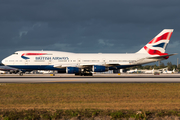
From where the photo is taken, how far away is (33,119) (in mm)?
10312

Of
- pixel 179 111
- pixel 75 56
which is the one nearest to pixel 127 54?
pixel 75 56

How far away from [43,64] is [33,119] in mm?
42890

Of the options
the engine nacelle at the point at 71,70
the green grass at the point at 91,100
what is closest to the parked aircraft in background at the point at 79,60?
the engine nacelle at the point at 71,70

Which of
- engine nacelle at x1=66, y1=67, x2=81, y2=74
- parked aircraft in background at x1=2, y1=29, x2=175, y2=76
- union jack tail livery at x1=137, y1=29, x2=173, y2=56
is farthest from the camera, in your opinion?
union jack tail livery at x1=137, y1=29, x2=173, y2=56

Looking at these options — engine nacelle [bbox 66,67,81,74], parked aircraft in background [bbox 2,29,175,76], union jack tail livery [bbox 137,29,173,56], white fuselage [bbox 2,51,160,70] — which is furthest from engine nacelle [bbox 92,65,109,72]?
union jack tail livery [bbox 137,29,173,56]

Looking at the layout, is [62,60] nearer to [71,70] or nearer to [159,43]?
[71,70]

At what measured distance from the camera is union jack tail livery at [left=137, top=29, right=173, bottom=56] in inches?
2175

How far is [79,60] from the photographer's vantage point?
175 feet

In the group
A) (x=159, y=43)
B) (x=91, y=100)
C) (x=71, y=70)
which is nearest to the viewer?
(x=91, y=100)

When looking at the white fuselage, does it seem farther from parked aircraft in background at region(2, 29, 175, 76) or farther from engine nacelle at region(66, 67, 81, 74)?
engine nacelle at region(66, 67, 81, 74)

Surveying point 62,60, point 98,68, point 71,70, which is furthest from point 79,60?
point 98,68

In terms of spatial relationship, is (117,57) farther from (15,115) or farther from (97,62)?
(15,115)

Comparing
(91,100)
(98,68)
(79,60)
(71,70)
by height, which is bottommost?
(91,100)

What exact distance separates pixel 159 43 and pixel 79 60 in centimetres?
2038
